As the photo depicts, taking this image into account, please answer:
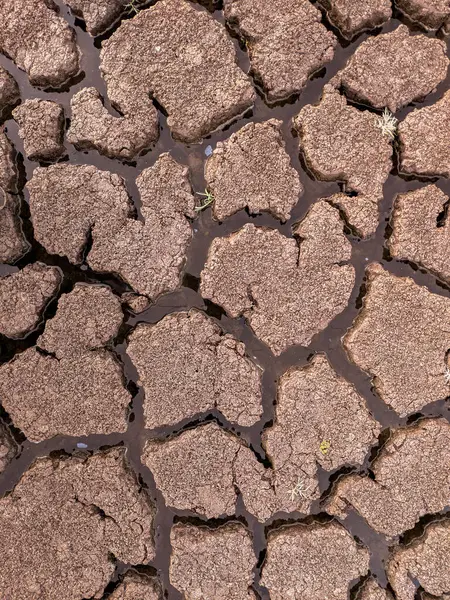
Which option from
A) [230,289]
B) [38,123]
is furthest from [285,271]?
[38,123]

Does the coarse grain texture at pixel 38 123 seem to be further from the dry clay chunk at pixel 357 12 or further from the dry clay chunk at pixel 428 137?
the dry clay chunk at pixel 428 137

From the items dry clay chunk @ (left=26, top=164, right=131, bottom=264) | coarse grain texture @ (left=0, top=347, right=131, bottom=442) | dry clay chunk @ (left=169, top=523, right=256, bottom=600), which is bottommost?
dry clay chunk @ (left=169, top=523, right=256, bottom=600)

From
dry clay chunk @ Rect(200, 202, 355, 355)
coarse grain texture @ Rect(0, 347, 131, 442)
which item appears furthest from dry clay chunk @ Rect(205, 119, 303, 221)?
coarse grain texture @ Rect(0, 347, 131, 442)

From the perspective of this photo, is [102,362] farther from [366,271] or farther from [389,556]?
[389,556]

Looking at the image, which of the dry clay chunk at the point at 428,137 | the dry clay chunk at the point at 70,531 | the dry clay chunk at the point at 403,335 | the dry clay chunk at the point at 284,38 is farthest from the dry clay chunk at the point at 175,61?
the dry clay chunk at the point at 70,531

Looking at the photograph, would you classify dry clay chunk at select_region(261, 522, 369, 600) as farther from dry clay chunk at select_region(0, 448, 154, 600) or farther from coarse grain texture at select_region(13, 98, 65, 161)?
coarse grain texture at select_region(13, 98, 65, 161)

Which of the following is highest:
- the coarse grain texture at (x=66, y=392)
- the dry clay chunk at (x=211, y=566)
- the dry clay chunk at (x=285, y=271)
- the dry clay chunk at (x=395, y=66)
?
the dry clay chunk at (x=395, y=66)
